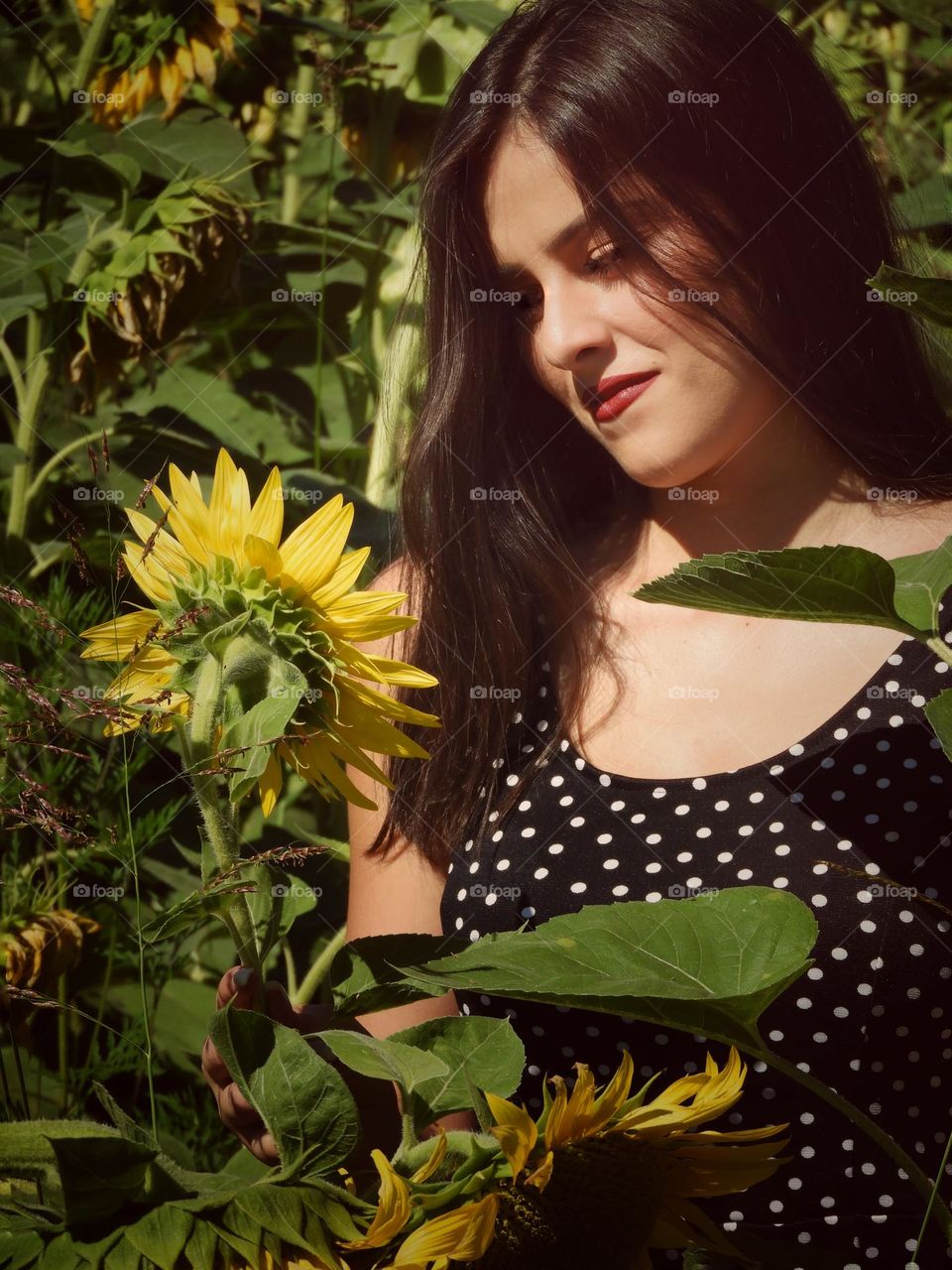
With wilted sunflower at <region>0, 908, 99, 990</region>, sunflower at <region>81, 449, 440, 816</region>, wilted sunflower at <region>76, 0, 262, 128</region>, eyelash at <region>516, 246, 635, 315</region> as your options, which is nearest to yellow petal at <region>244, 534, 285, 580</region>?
sunflower at <region>81, 449, 440, 816</region>

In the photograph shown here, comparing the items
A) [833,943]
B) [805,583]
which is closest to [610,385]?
[833,943]

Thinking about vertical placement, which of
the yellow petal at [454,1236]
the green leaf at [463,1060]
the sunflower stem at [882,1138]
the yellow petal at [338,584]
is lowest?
the green leaf at [463,1060]

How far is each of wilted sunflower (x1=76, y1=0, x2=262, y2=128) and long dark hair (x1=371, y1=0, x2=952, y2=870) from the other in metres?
0.26

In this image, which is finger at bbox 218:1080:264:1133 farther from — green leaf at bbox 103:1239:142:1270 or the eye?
the eye

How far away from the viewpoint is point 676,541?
96cm

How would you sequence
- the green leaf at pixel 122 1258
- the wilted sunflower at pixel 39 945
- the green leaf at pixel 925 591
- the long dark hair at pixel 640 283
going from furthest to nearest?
the wilted sunflower at pixel 39 945 < the long dark hair at pixel 640 283 < the green leaf at pixel 925 591 < the green leaf at pixel 122 1258

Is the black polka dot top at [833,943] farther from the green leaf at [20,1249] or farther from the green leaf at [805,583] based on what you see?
the green leaf at [20,1249]

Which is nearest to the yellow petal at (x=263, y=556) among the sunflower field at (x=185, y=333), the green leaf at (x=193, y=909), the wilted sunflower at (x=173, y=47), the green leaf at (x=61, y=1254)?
the green leaf at (x=193, y=909)

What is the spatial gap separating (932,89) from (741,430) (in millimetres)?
461

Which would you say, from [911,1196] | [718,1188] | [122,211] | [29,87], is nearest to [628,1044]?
[911,1196]

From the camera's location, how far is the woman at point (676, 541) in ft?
2.49

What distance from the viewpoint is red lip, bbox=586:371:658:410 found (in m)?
0.84

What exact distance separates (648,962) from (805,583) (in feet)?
0.41

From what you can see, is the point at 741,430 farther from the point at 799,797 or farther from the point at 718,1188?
the point at 718,1188
